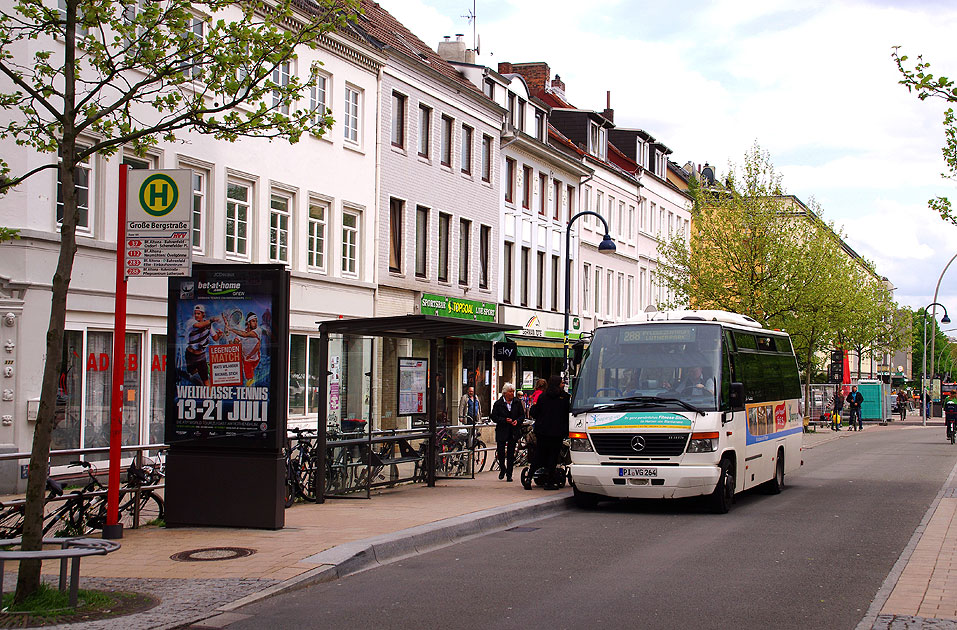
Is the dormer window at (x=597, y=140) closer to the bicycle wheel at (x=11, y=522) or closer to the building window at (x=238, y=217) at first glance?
the building window at (x=238, y=217)

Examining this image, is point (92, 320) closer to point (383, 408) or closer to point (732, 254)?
point (383, 408)

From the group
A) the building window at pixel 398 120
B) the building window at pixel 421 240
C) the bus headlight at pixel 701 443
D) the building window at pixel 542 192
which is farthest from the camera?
the building window at pixel 542 192

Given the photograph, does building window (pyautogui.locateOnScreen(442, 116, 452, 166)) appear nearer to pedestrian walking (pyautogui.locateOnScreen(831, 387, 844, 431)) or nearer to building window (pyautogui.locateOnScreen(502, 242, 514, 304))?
building window (pyautogui.locateOnScreen(502, 242, 514, 304))

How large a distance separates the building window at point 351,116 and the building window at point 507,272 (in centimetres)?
1203

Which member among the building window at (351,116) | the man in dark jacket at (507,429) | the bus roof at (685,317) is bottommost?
the man in dark jacket at (507,429)

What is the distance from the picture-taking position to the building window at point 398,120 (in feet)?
108

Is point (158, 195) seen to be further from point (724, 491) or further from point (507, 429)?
point (507, 429)

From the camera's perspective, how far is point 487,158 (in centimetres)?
4016

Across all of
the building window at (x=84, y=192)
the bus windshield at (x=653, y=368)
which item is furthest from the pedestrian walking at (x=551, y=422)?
the building window at (x=84, y=192)

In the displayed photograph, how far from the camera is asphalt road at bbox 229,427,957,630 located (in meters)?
8.46

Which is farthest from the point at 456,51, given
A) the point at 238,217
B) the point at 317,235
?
the point at 238,217

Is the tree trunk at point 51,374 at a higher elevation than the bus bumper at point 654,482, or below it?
higher

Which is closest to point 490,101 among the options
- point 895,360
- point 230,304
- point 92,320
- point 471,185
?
point 471,185

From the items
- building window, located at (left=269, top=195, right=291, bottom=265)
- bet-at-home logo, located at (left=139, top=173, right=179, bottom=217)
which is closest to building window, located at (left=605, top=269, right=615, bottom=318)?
building window, located at (left=269, top=195, right=291, bottom=265)
